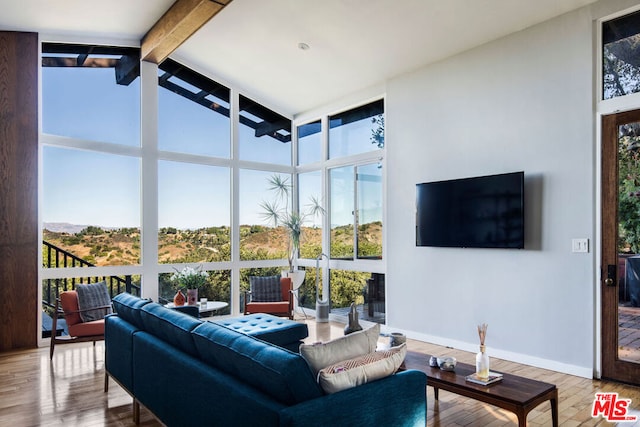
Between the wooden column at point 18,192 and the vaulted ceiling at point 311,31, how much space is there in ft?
1.43

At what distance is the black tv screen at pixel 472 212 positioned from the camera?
14.8 ft

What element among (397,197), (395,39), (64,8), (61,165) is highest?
(64,8)

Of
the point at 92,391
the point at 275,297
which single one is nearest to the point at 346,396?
the point at 92,391

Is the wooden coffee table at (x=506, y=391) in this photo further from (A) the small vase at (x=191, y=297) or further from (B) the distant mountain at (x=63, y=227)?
(B) the distant mountain at (x=63, y=227)

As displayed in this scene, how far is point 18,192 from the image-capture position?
17.7 ft

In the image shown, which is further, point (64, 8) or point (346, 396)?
point (64, 8)

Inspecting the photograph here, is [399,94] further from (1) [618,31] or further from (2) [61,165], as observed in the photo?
(2) [61,165]

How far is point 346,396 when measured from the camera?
1.95 m

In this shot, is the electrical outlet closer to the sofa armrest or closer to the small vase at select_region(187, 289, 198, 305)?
the sofa armrest

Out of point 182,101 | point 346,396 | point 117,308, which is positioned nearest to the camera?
point 346,396

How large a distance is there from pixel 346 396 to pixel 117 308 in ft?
8.38

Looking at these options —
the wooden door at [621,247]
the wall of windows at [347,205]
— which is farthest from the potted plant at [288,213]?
the wooden door at [621,247]

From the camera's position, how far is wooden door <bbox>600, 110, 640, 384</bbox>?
389 cm

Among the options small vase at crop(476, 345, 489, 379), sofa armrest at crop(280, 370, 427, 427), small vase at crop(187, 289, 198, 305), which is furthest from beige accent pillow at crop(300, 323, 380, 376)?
small vase at crop(187, 289, 198, 305)
